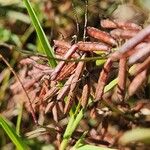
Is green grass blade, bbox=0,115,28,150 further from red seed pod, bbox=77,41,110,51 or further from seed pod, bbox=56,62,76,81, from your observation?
red seed pod, bbox=77,41,110,51

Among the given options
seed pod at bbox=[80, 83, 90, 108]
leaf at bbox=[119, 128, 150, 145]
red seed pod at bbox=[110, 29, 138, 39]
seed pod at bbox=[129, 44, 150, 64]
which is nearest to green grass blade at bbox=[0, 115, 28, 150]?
seed pod at bbox=[80, 83, 90, 108]

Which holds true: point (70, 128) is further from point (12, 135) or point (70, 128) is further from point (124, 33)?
point (124, 33)

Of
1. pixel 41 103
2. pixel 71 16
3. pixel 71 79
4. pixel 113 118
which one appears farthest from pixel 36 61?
pixel 71 16

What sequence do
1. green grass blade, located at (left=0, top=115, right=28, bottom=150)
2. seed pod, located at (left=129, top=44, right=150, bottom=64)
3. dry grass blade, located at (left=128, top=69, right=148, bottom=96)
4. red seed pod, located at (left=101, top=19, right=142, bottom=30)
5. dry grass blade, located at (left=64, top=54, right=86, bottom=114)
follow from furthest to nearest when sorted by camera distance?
green grass blade, located at (left=0, top=115, right=28, bottom=150) → dry grass blade, located at (left=64, top=54, right=86, bottom=114) → red seed pod, located at (left=101, top=19, right=142, bottom=30) → dry grass blade, located at (left=128, top=69, right=148, bottom=96) → seed pod, located at (left=129, top=44, right=150, bottom=64)

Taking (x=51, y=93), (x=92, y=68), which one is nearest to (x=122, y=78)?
(x=92, y=68)

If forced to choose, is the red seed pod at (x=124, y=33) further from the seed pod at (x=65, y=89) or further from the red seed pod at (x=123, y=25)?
the seed pod at (x=65, y=89)

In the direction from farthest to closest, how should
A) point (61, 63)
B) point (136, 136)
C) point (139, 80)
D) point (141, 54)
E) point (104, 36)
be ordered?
point (136, 136)
point (61, 63)
point (104, 36)
point (139, 80)
point (141, 54)

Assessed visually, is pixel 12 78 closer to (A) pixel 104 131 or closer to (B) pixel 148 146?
(A) pixel 104 131
